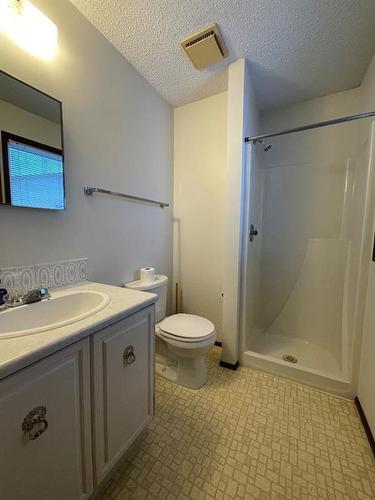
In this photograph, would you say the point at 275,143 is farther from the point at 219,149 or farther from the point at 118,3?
the point at 118,3

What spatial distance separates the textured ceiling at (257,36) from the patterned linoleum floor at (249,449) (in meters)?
2.31

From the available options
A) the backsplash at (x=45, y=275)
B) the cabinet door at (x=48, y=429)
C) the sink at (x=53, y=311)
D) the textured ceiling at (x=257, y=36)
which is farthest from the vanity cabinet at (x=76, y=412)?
the textured ceiling at (x=257, y=36)

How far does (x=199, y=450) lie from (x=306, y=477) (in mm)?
497

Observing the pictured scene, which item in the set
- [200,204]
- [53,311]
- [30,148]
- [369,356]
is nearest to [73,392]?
[53,311]

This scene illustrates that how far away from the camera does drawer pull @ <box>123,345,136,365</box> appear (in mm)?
903

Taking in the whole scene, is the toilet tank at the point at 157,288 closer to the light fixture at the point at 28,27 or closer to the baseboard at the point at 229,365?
the baseboard at the point at 229,365

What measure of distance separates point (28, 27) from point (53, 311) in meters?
1.31

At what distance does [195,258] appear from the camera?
7.05 ft

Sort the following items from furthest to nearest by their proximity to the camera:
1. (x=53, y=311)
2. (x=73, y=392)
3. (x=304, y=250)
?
1. (x=304, y=250)
2. (x=53, y=311)
3. (x=73, y=392)

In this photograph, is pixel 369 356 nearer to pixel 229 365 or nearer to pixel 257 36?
pixel 229 365

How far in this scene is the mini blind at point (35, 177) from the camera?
96 centimetres

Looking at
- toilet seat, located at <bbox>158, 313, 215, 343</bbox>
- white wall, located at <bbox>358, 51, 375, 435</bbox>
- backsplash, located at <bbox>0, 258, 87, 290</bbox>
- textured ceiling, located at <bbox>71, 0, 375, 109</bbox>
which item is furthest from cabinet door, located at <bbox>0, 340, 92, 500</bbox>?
textured ceiling, located at <bbox>71, 0, 375, 109</bbox>

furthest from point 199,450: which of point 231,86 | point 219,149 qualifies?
point 231,86

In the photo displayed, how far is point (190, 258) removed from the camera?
218 cm
